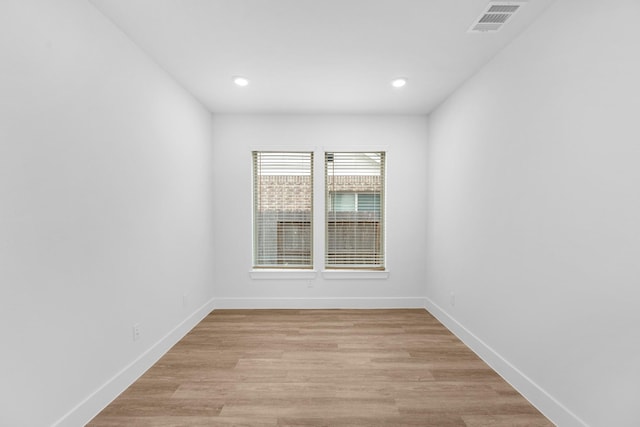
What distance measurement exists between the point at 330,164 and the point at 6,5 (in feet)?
10.7

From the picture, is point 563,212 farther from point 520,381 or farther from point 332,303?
point 332,303

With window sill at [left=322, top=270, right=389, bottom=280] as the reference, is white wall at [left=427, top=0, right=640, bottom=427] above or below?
above

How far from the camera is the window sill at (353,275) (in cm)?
413

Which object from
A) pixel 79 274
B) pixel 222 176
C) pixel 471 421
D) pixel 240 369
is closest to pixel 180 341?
pixel 240 369

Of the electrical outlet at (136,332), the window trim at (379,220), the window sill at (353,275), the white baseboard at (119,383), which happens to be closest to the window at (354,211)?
the window trim at (379,220)

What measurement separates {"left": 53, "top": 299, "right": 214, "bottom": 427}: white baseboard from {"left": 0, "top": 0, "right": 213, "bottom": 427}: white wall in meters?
0.01

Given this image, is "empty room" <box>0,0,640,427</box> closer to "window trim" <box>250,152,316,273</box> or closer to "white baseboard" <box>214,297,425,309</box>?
"white baseboard" <box>214,297,425,309</box>

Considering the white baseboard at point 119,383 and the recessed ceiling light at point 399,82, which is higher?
the recessed ceiling light at point 399,82

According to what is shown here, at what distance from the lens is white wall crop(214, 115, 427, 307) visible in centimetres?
409

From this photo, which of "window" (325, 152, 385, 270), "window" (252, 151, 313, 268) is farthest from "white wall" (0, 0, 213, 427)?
"window" (325, 152, 385, 270)

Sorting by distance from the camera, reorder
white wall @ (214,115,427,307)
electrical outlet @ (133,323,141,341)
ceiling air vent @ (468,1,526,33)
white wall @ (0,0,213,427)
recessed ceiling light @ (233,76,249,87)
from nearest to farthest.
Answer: white wall @ (0,0,213,427), ceiling air vent @ (468,1,526,33), electrical outlet @ (133,323,141,341), recessed ceiling light @ (233,76,249,87), white wall @ (214,115,427,307)

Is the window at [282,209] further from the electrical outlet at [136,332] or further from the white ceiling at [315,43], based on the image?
the electrical outlet at [136,332]

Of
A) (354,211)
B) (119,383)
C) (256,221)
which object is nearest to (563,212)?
(354,211)

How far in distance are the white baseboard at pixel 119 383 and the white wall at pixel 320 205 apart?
1.07m
